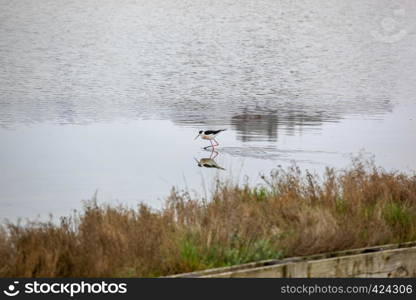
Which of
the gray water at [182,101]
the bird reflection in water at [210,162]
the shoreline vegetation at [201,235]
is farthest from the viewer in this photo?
the bird reflection in water at [210,162]

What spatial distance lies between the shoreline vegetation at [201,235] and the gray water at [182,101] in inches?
123

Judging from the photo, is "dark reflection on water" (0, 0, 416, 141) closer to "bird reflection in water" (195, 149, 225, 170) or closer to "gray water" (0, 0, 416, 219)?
"gray water" (0, 0, 416, 219)

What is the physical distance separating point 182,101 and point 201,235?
73.8ft

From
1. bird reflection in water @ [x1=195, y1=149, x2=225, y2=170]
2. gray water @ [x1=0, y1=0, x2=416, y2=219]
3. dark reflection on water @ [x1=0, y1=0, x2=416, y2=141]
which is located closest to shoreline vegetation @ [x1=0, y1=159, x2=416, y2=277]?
gray water @ [x1=0, y1=0, x2=416, y2=219]

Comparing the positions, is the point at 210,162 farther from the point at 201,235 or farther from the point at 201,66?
the point at 201,66

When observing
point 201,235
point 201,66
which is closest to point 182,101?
point 201,66

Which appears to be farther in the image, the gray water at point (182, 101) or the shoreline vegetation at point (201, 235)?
the gray water at point (182, 101)

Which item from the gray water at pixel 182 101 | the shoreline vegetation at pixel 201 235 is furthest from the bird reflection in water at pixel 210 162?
the shoreline vegetation at pixel 201 235

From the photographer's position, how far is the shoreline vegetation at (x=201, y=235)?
432 inches

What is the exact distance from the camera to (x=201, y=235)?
451 inches

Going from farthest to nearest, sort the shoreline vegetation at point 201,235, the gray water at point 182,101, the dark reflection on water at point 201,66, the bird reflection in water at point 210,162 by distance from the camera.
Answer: the dark reflection on water at point 201,66, the bird reflection in water at point 210,162, the gray water at point 182,101, the shoreline vegetation at point 201,235

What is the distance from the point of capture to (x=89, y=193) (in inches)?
741

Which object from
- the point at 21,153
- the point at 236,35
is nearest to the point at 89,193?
the point at 21,153

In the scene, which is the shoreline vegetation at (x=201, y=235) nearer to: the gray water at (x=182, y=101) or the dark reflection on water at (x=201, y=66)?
the gray water at (x=182, y=101)
